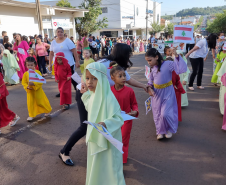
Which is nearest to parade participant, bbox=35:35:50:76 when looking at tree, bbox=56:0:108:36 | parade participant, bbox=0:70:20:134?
parade participant, bbox=0:70:20:134

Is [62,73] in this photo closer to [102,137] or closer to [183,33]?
[183,33]

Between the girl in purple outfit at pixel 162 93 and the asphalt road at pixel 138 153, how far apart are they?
303 millimetres

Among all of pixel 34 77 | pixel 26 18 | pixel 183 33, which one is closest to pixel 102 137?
pixel 34 77

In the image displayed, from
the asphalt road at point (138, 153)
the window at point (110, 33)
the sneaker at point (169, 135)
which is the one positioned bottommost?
the asphalt road at point (138, 153)

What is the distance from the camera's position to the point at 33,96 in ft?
15.9

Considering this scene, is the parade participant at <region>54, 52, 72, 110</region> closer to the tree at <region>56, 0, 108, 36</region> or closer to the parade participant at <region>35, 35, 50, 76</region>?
the parade participant at <region>35, 35, 50, 76</region>

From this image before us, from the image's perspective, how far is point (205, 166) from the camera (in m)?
3.18

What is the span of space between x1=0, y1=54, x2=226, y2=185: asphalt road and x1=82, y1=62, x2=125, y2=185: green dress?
75 cm

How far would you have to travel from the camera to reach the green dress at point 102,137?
2105 mm

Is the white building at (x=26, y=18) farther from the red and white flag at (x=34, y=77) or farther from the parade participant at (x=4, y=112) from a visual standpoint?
the parade participant at (x=4, y=112)

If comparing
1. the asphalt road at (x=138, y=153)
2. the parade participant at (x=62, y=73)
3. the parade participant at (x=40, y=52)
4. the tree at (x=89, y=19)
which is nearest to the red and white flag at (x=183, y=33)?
the asphalt road at (x=138, y=153)

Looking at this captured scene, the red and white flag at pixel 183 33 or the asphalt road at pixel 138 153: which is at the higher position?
the red and white flag at pixel 183 33

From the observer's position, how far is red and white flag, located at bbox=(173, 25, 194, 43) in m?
5.03

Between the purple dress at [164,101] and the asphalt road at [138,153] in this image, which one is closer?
the asphalt road at [138,153]
